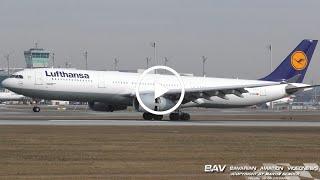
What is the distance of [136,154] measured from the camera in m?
25.0

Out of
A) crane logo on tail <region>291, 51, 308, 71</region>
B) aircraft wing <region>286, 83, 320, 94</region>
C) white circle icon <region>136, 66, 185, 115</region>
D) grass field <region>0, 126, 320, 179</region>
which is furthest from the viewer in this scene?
crane logo on tail <region>291, 51, 308, 71</region>

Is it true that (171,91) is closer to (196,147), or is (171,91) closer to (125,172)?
(196,147)

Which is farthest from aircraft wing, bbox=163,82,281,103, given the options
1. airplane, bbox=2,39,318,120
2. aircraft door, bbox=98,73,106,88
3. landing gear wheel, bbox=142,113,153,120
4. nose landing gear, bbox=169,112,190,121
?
aircraft door, bbox=98,73,106,88

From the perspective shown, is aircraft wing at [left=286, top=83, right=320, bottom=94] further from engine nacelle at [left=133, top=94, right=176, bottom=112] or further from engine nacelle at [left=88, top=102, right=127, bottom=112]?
engine nacelle at [left=88, top=102, right=127, bottom=112]

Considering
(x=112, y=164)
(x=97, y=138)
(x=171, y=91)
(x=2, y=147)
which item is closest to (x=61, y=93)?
(x=171, y=91)

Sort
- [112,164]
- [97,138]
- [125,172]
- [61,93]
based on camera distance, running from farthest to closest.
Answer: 1. [61,93]
2. [97,138]
3. [112,164]
4. [125,172]

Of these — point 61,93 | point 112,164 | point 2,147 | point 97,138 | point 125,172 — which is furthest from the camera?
point 61,93

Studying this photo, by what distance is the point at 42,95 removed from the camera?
57250mm

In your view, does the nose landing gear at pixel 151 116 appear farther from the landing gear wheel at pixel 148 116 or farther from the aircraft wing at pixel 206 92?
the aircraft wing at pixel 206 92

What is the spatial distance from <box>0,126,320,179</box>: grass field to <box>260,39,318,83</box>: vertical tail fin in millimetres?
31575

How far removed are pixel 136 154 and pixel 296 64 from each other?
146 feet

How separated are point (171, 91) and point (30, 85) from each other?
11.9 m

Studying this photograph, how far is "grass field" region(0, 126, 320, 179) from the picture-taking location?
19656 mm

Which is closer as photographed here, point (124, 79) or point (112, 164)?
point (112, 164)
